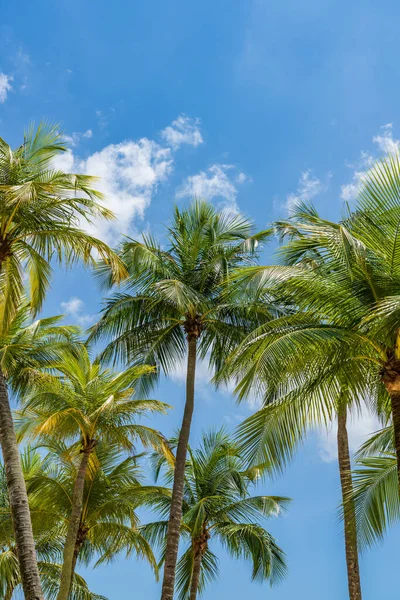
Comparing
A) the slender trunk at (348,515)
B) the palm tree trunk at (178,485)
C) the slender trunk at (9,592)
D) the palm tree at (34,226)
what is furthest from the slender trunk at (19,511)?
the slender trunk at (9,592)

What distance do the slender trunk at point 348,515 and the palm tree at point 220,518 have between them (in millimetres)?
4303

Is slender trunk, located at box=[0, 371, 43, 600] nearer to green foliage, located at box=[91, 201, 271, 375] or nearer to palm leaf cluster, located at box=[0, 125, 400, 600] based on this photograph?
palm leaf cluster, located at box=[0, 125, 400, 600]

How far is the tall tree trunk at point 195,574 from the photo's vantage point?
1851 cm

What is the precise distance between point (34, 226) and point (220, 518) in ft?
36.4

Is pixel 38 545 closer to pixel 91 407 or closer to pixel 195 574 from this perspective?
pixel 195 574

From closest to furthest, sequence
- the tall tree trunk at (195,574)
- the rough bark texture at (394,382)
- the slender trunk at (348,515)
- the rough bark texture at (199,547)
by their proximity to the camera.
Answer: the rough bark texture at (394,382) < the slender trunk at (348,515) < the tall tree trunk at (195,574) < the rough bark texture at (199,547)

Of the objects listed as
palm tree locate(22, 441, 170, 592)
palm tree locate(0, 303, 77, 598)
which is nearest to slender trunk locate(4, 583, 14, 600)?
palm tree locate(22, 441, 170, 592)

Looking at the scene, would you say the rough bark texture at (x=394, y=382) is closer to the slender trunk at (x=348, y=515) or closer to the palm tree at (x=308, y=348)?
the palm tree at (x=308, y=348)

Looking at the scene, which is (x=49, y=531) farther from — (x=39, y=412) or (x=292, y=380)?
(x=292, y=380)

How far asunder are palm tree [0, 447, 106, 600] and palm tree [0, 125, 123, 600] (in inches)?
220

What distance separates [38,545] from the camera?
2072 centimetres

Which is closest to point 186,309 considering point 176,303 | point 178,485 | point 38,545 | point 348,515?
point 176,303

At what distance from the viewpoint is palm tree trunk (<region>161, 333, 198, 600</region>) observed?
48.0ft

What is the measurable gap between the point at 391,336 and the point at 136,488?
30.0 feet
